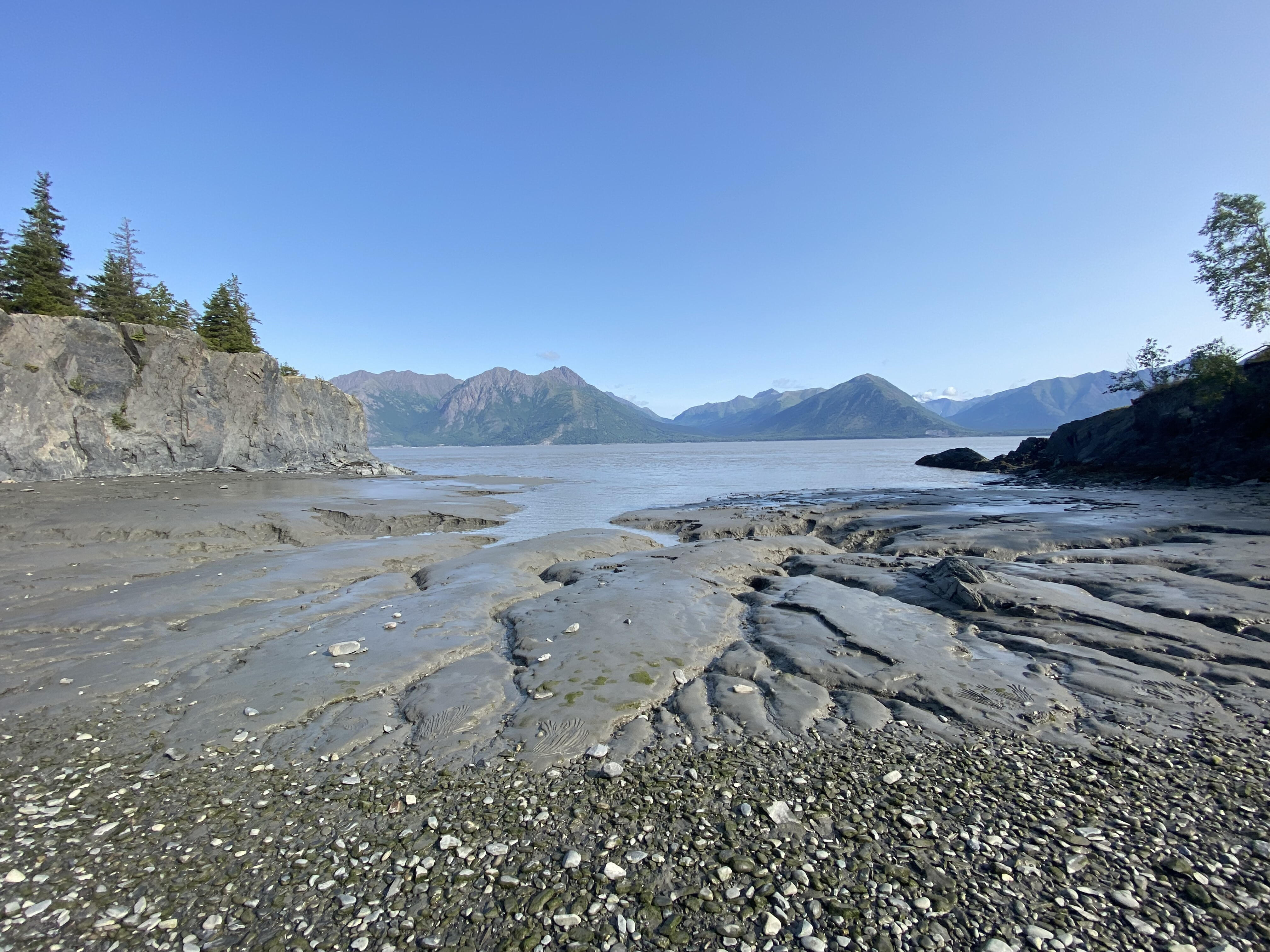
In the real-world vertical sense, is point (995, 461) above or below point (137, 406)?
below

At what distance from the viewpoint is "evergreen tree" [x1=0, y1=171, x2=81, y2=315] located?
5253cm

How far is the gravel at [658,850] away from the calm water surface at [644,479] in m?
19.4

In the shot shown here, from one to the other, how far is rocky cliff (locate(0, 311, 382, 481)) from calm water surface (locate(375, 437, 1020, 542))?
66.5 ft

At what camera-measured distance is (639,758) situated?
711cm

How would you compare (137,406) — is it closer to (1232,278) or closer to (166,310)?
(166,310)

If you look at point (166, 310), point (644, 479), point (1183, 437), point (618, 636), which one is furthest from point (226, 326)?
point (1183, 437)

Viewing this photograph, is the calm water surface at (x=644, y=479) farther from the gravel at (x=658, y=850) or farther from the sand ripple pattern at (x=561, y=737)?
the gravel at (x=658, y=850)

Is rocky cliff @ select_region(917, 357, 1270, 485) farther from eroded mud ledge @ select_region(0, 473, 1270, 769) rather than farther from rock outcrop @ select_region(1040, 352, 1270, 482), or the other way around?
eroded mud ledge @ select_region(0, 473, 1270, 769)

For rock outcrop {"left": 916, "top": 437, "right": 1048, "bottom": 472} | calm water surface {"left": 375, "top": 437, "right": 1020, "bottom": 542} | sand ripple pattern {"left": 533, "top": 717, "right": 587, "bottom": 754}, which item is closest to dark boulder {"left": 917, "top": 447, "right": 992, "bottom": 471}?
rock outcrop {"left": 916, "top": 437, "right": 1048, "bottom": 472}

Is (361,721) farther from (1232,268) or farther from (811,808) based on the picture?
(1232,268)

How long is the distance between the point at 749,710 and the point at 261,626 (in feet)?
35.7

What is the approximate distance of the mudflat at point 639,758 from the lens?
4527 millimetres

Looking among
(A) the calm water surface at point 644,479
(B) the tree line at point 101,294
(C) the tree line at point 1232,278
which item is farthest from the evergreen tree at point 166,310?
(C) the tree line at point 1232,278

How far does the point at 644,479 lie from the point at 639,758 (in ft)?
212
